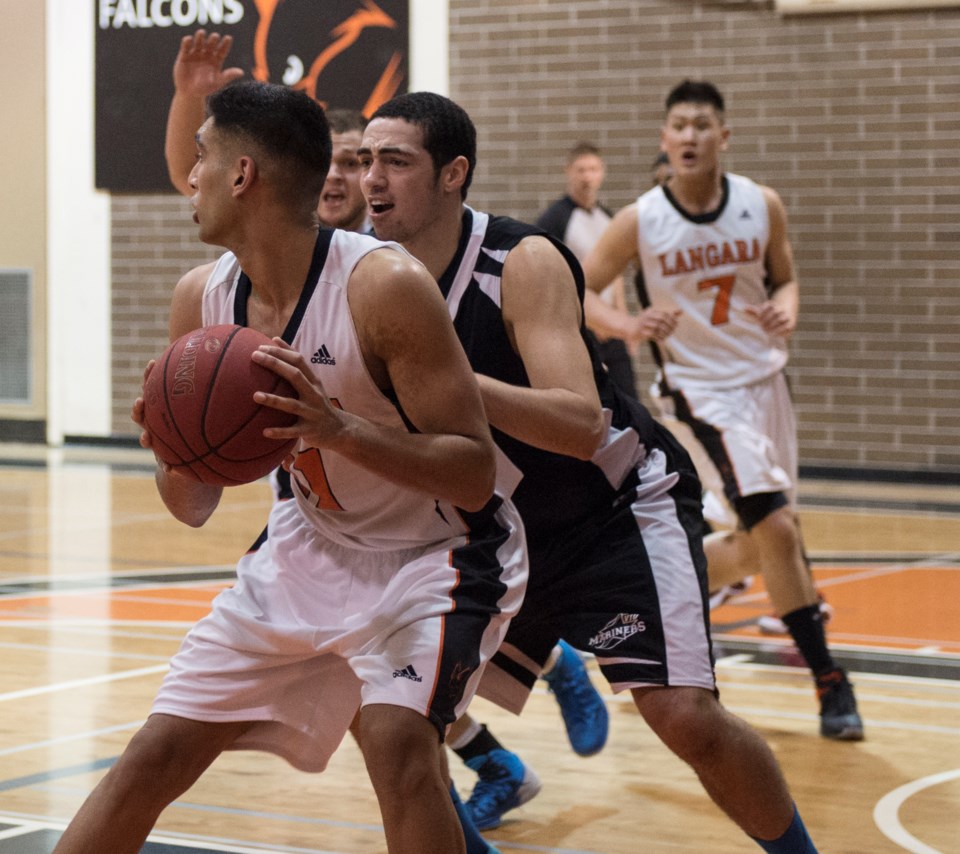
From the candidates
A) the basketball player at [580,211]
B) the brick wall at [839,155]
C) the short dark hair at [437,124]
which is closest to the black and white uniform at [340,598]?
the short dark hair at [437,124]

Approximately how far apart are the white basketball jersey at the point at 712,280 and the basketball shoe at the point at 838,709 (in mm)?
1032

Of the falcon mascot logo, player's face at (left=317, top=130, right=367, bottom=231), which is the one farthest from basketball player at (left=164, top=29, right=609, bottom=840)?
the falcon mascot logo

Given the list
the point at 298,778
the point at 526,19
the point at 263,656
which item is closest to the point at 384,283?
the point at 263,656

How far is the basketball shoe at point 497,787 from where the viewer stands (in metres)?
3.55

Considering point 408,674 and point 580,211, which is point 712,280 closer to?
point 408,674

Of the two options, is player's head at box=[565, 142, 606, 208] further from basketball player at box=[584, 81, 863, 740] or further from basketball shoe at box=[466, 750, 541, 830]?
basketball shoe at box=[466, 750, 541, 830]

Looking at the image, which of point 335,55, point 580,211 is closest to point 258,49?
point 335,55

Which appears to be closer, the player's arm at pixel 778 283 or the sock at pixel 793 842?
the sock at pixel 793 842

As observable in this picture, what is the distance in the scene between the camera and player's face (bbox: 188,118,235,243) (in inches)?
97.0

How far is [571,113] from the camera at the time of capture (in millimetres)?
11055

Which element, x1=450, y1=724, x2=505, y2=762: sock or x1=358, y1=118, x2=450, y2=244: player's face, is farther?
x1=450, y1=724, x2=505, y2=762: sock

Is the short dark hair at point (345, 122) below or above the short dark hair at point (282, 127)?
above

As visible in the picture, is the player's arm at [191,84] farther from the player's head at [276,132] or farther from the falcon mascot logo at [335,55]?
the falcon mascot logo at [335,55]

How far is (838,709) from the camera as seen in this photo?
14.3 feet
